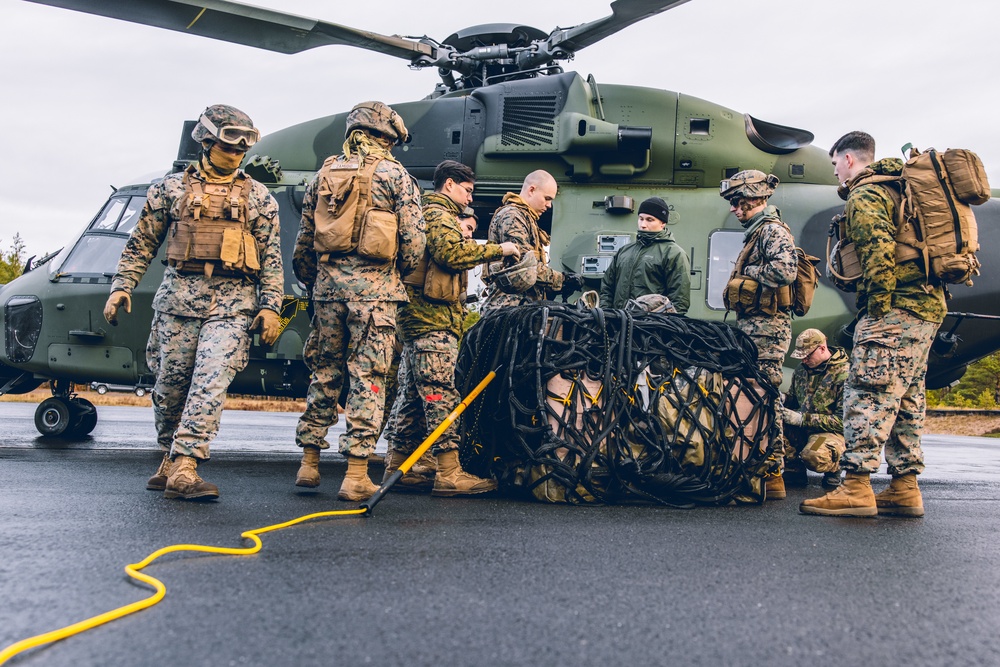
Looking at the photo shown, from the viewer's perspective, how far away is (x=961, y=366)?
716 centimetres

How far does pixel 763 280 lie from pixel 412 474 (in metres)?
2.33

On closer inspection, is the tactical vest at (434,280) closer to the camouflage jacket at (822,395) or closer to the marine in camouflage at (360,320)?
the marine in camouflage at (360,320)

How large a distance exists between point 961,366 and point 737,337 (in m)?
3.35

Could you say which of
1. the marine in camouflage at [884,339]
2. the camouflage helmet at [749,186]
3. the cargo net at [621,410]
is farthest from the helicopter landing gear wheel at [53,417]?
the marine in camouflage at [884,339]

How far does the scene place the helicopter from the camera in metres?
6.86

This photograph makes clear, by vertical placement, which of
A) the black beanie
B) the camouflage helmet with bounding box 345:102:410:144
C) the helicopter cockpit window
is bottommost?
the helicopter cockpit window

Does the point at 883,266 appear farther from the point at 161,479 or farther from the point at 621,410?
the point at 161,479

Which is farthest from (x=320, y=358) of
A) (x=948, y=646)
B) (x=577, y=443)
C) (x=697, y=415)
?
(x=948, y=646)

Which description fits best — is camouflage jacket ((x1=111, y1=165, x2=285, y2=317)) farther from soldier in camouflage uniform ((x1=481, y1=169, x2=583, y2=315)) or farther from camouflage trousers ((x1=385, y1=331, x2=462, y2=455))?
soldier in camouflage uniform ((x1=481, y1=169, x2=583, y2=315))

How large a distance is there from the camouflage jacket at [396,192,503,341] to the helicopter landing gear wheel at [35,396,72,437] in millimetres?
4349

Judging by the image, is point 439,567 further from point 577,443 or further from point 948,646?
point 577,443

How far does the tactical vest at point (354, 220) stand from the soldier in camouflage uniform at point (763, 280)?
86.5 inches

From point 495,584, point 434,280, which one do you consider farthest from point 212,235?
point 495,584

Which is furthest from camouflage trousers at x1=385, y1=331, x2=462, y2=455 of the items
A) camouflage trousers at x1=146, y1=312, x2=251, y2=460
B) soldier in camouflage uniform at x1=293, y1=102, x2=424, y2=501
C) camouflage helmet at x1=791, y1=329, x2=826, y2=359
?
camouflage helmet at x1=791, y1=329, x2=826, y2=359
